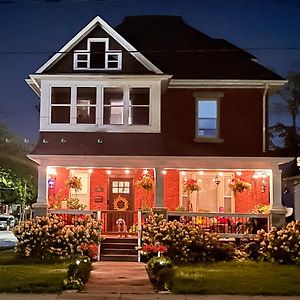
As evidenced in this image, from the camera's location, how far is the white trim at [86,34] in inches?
901

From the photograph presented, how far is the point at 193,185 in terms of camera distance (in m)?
23.7

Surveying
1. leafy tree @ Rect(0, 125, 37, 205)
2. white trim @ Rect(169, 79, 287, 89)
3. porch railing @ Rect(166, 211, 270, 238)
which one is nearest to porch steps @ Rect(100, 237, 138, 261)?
porch railing @ Rect(166, 211, 270, 238)

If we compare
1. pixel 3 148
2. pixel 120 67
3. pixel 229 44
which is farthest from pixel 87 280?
pixel 3 148

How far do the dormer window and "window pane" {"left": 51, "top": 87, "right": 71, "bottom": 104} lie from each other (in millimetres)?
1040

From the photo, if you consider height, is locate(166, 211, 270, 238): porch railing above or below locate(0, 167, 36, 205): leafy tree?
below

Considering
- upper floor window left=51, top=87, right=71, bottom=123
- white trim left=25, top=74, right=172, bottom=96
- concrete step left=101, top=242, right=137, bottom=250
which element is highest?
white trim left=25, top=74, right=172, bottom=96

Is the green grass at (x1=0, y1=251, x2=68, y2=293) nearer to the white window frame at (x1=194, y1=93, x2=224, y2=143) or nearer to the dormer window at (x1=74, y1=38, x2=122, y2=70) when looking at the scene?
the dormer window at (x1=74, y1=38, x2=122, y2=70)

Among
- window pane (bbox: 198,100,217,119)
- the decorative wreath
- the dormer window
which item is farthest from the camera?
the decorative wreath

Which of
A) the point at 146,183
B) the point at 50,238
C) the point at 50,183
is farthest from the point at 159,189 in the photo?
the point at 50,183

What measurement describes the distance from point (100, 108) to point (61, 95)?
2.00 metres

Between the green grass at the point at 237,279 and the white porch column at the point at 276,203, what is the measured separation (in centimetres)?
354

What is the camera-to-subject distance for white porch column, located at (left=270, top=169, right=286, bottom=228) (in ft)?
70.7

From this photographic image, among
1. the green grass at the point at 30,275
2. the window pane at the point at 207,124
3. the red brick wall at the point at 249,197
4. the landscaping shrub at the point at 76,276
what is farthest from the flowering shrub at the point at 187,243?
the window pane at the point at 207,124

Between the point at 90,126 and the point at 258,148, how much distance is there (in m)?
6.81
